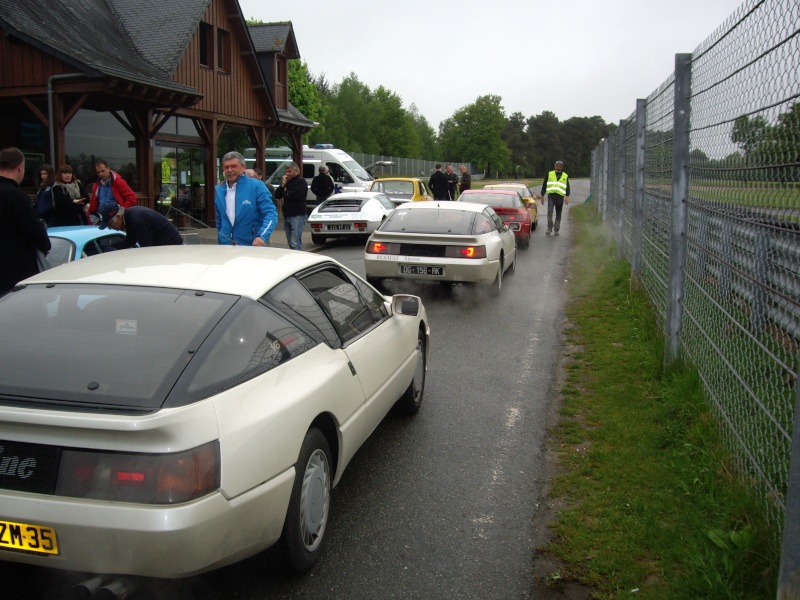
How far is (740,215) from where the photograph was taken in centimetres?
397

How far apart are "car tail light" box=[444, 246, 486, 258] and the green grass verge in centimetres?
336

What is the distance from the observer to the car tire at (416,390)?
561cm

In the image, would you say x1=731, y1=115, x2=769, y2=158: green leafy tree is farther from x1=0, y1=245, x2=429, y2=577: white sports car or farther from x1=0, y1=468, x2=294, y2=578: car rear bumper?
x1=0, y1=468, x2=294, y2=578: car rear bumper

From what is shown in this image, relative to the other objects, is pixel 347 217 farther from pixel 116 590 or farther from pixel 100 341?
pixel 116 590

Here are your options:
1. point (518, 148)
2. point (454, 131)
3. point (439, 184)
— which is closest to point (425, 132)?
point (518, 148)

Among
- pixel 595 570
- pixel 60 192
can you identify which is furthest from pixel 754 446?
pixel 60 192

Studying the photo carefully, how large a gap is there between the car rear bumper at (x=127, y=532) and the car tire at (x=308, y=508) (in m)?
0.49

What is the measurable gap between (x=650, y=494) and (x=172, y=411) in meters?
2.68

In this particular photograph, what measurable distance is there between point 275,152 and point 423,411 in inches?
1067

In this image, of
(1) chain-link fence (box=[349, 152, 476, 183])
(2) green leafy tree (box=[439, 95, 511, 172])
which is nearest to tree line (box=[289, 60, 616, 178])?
(2) green leafy tree (box=[439, 95, 511, 172])

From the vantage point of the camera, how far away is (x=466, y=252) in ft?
34.0

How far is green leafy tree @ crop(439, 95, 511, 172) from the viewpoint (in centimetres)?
12344

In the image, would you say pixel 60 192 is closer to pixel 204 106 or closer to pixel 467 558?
pixel 467 558

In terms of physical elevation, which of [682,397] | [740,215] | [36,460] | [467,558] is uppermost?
[740,215]
